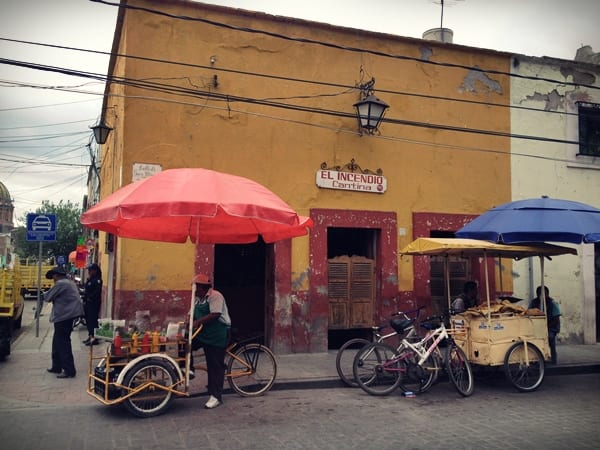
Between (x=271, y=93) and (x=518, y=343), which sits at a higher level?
(x=271, y=93)

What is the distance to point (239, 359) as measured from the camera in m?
7.42

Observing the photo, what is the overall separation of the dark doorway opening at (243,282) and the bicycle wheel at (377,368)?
5086mm

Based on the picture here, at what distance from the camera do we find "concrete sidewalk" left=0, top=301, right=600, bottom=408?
721 cm

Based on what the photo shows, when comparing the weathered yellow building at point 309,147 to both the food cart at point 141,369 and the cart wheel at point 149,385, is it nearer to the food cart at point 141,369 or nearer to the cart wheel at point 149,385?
the food cart at point 141,369

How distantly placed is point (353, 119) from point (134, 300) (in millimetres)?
5667

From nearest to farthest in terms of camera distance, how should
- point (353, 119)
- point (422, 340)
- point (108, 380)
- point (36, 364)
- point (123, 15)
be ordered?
1. point (108, 380)
2. point (422, 340)
3. point (36, 364)
4. point (123, 15)
5. point (353, 119)

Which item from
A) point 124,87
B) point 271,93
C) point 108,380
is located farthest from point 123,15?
point 108,380

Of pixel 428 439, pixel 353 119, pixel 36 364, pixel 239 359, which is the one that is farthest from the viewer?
pixel 353 119

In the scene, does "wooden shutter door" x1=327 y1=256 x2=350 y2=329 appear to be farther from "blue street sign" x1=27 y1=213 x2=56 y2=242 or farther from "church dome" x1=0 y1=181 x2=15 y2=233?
"church dome" x1=0 y1=181 x2=15 y2=233

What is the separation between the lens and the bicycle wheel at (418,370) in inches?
307

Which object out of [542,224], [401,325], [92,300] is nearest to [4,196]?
[92,300]

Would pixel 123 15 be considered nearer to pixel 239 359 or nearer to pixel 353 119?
pixel 353 119

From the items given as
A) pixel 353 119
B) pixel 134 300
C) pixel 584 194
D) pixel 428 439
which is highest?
pixel 353 119

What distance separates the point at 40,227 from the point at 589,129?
43.7 ft
